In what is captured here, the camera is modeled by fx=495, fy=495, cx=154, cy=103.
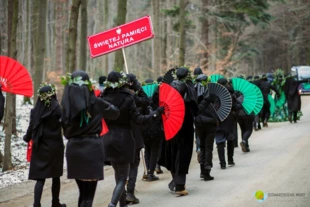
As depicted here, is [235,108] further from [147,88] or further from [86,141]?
[86,141]

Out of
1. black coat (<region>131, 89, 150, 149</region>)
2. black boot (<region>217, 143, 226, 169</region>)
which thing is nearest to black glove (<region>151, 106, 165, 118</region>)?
black coat (<region>131, 89, 150, 149</region>)

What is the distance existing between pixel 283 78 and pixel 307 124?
2.64m

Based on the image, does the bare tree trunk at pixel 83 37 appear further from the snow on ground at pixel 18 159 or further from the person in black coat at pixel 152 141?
the person in black coat at pixel 152 141

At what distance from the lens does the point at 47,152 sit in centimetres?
755

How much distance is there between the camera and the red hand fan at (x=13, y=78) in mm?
7930

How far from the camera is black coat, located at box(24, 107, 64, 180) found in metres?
7.49

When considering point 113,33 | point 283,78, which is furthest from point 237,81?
point 283,78

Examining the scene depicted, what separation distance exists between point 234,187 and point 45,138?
3606mm

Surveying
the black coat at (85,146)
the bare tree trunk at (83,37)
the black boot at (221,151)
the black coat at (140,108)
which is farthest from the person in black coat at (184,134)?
the bare tree trunk at (83,37)

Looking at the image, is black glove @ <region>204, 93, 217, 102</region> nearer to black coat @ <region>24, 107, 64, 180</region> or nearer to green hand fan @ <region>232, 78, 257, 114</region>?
black coat @ <region>24, 107, 64, 180</region>

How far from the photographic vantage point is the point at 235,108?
1168 centimetres

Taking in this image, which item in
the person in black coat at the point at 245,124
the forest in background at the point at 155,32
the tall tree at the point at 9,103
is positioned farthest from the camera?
the forest in background at the point at 155,32

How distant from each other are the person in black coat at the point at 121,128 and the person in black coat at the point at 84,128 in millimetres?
624

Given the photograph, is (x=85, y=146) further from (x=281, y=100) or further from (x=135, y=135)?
(x=281, y=100)
